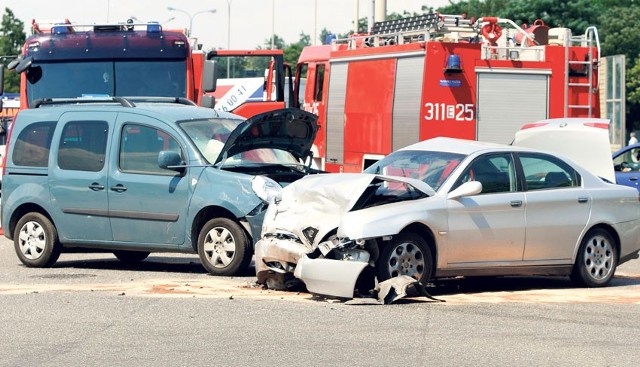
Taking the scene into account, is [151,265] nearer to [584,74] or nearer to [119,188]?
[119,188]

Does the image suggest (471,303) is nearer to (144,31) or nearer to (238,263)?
(238,263)

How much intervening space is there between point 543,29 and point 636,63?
4512cm

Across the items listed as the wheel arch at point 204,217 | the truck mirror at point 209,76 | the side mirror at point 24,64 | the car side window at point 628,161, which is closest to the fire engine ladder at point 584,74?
the car side window at point 628,161

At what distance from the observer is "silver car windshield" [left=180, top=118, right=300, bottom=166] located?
1357 cm

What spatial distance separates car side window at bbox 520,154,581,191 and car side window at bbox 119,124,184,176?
379 cm

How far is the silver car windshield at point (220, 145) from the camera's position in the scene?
13.6 m

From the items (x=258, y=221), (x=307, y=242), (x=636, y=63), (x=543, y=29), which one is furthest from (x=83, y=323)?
(x=636, y=63)

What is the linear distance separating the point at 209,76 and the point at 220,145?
17.4 ft

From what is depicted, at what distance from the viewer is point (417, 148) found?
12914 millimetres

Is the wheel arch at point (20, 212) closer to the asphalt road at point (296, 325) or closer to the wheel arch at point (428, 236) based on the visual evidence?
the asphalt road at point (296, 325)

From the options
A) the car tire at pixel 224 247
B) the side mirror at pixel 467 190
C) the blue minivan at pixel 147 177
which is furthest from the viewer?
the blue minivan at pixel 147 177

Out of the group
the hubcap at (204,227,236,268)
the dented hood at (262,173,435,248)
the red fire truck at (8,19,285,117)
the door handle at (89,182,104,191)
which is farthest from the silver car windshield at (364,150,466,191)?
the red fire truck at (8,19,285,117)

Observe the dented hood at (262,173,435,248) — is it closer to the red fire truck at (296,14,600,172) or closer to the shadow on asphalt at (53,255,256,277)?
the shadow on asphalt at (53,255,256,277)

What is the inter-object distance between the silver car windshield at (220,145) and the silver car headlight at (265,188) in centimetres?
65
